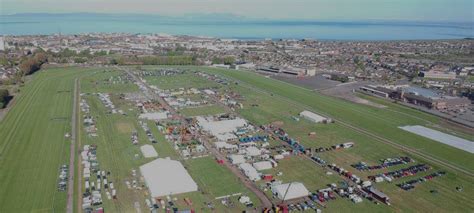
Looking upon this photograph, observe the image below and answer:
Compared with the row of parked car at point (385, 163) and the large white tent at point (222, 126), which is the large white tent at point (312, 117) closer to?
the large white tent at point (222, 126)

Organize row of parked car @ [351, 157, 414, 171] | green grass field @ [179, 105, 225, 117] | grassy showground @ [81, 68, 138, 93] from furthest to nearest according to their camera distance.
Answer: grassy showground @ [81, 68, 138, 93] < green grass field @ [179, 105, 225, 117] < row of parked car @ [351, 157, 414, 171]

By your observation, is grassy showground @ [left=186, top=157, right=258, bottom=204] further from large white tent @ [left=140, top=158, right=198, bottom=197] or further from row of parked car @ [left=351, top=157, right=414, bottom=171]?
row of parked car @ [left=351, top=157, right=414, bottom=171]

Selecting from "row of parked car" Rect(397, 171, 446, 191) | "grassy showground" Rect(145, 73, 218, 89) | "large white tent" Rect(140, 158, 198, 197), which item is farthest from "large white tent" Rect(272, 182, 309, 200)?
"grassy showground" Rect(145, 73, 218, 89)

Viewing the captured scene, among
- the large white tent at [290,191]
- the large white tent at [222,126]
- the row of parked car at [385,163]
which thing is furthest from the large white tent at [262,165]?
the row of parked car at [385,163]

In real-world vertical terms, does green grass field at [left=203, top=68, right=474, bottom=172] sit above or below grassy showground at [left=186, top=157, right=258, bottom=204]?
above

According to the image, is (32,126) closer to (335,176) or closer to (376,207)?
(335,176)

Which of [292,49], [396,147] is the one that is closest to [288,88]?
[396,147]
